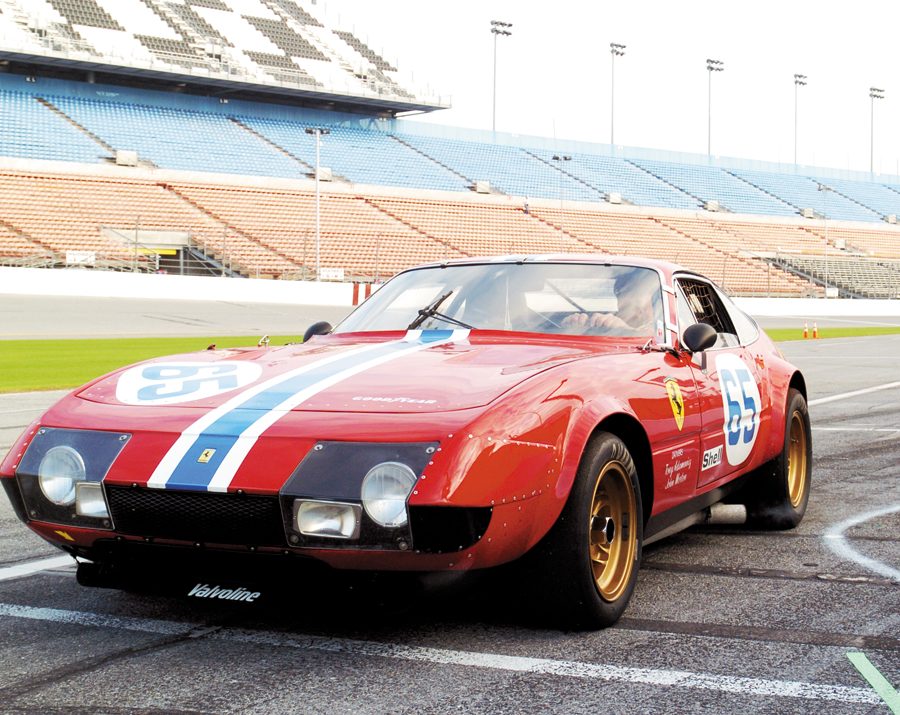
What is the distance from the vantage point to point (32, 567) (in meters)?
4.79

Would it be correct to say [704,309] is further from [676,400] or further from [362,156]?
[362,156]

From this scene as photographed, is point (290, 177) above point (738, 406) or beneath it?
above

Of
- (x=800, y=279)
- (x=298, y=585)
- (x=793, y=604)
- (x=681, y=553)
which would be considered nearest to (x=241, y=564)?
(x=298, y=585)

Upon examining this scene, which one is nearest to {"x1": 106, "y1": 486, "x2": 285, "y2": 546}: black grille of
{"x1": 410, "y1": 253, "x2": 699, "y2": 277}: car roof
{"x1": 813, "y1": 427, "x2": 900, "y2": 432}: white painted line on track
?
{"x1": 410, "y1": 253, "x2": 699, "y2": 277}: car roof

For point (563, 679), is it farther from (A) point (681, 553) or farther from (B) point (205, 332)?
(B) point (205, 332)

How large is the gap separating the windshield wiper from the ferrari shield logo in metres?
0.92

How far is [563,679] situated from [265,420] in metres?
1.22

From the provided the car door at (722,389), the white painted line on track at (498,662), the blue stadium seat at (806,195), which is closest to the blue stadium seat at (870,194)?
the blue stadium seat at (806,195)

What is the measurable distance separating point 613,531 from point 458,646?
29.4 inches

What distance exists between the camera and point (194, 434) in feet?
11.9

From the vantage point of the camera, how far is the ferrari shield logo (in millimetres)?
4527

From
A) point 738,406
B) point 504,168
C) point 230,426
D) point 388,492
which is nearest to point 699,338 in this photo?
point 738,406

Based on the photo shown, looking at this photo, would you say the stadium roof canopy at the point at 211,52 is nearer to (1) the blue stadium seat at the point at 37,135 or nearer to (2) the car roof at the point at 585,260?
(1) the blue stadium seat at the point at 37,135

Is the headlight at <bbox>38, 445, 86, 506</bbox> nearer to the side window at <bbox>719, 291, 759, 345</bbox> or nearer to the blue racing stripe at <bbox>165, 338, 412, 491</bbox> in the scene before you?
the blue racing stripe at <bbox>165, 338, 412, 491</bbox>
